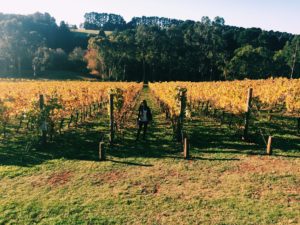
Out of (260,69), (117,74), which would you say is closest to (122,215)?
(260,69)

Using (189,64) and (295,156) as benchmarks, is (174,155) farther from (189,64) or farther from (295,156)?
(189,64)

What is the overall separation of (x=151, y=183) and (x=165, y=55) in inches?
2537

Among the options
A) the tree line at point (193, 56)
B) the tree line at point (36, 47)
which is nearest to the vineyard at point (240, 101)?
the tree line at point (193, 56)

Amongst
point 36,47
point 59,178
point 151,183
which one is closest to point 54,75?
point 36,47

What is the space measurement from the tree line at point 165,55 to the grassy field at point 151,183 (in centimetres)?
5120

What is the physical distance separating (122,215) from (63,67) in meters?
71.6

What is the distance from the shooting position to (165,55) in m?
71.1

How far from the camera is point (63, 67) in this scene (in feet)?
243

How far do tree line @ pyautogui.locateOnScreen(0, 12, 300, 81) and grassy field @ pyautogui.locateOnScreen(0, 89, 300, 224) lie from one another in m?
51.2

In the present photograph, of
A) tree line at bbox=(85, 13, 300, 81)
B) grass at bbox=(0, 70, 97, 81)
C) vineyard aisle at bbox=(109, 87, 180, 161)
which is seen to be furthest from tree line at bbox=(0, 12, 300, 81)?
vineyard aisle at bbox=(109, 87, 180, 161)

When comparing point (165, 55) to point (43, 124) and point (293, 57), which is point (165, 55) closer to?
point (293, 57)

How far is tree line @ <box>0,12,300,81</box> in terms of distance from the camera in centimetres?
6131

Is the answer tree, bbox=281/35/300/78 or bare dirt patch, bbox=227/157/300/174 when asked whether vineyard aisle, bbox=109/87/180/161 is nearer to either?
bare dirt patch, bbox=227/157/300/174

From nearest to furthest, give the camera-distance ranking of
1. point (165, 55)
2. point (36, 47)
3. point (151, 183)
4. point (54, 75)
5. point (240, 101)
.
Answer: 1. point (151, 183)
2. point (240, 101)
3. point (54, 75)
4. point (165, 55)
5. point (36, 47)
